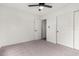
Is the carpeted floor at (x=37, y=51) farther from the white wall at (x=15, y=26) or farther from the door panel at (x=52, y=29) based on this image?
the door panel at (x=52, y=29)

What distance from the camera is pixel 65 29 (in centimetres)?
357

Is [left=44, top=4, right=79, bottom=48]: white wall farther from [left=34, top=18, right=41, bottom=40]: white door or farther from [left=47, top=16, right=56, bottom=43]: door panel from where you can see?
[left=34, top=18, right=41, bottom=40]: white door

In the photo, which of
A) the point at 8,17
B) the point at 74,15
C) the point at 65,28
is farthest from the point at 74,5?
the point at 8,17

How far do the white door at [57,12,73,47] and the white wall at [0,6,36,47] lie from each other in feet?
7.17

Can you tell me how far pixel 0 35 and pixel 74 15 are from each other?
158 inches

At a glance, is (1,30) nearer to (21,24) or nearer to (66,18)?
(21,24)

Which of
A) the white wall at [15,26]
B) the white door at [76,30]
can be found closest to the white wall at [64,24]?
the white door at [76,30]

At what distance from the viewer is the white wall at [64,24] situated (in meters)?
3.27

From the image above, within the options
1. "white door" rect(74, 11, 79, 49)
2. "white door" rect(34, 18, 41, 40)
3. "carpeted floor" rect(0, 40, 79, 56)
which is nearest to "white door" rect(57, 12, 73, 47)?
"white door" rect(74, 11, 79, 49)

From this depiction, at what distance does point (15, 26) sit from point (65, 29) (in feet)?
Result: 10.0

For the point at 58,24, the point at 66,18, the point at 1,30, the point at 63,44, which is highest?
the point at 66,18

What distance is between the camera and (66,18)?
3.50 m

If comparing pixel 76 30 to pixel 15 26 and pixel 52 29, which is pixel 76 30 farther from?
pixel 15 26

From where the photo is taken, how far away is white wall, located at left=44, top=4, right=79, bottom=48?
3275mm
